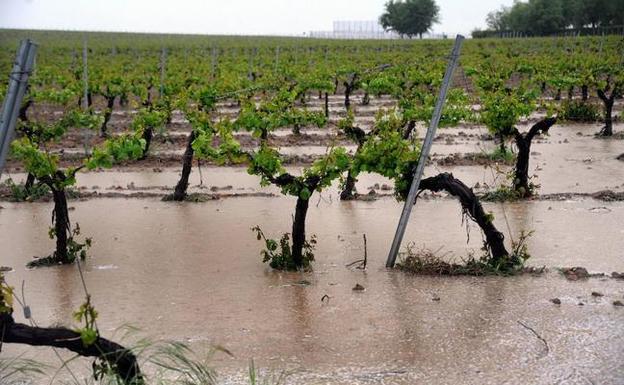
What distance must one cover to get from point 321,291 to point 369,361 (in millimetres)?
1922

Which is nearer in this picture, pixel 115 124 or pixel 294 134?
pixel 294 134

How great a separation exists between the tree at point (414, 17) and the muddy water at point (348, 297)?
97452mm

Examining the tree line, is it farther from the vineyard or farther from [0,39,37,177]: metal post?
[0,39,37,177]: metal post

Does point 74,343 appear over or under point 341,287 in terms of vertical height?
over

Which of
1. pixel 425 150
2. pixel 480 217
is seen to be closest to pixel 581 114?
pixel 480 217

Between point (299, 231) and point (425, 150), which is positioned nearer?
point (425, 150)

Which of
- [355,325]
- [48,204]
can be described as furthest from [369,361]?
[48,204]

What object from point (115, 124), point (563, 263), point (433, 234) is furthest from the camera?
point (115, 124)

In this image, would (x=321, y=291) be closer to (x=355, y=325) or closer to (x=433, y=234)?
(x=355, y=325)

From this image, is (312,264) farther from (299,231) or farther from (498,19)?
(498,19)

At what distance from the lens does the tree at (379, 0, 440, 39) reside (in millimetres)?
106375

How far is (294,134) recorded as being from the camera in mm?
21047

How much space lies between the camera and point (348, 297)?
770 centimetres

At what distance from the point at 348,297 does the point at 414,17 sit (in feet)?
335
